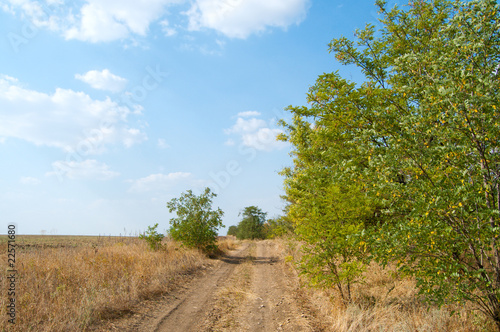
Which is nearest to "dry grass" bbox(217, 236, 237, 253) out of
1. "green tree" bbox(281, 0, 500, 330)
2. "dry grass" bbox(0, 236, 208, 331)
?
"dry grass" bbox(0, 236, 208, 331)

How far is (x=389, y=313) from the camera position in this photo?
243 inches

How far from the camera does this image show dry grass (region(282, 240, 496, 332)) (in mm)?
5539

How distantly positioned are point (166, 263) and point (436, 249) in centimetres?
1068

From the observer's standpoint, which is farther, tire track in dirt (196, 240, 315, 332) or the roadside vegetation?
tire track in dirt (196, 240, 315, 332)

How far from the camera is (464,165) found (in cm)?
484

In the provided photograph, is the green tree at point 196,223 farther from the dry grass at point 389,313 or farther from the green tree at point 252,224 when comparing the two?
the green tree at point 252,224

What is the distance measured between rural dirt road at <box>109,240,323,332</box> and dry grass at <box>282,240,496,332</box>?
20.6 inches

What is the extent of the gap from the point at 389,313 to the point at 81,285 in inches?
307

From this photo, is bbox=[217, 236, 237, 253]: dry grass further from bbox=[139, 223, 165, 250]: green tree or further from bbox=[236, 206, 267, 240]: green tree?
bbox=[236, 206, 267, 240]: green tree

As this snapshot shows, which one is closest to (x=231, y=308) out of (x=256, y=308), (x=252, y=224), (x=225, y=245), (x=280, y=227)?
(x=256, y=308)

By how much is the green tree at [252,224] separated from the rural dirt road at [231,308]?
39.3 metres

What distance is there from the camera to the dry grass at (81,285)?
19.4 feet

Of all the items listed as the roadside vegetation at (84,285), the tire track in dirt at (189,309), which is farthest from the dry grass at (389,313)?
the roadside vegetation at (84,285)

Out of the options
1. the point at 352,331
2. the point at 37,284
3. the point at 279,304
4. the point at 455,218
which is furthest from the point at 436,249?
the point at 37,284
